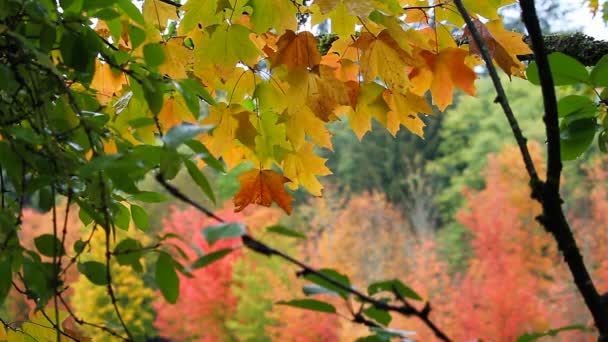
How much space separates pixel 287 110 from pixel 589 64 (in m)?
0.59

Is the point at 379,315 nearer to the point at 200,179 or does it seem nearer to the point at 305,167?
the point at 200,179

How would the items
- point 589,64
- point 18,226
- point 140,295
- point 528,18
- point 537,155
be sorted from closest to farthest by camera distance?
point 528,18 < point 18,226 < point 589,64 < point 140,295 < point 537,155

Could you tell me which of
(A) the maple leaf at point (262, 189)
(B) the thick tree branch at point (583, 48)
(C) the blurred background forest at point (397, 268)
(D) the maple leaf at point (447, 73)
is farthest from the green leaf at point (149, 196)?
(C) the blurred background forest at point (397, 268)

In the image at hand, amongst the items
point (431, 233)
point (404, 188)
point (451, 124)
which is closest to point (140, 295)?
point (431, 233)

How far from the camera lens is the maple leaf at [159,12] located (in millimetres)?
920

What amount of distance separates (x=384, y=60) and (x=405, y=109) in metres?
0.09

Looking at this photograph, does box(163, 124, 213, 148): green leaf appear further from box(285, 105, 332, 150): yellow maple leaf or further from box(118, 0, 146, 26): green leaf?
box(285, 105, 332, 150): yellow maple leaf

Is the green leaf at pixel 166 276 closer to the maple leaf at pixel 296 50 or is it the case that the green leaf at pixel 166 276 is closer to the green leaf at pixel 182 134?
the green leaf at pixel 182 134

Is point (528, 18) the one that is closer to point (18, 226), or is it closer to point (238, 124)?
point (18, 226)

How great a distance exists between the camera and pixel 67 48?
60cm

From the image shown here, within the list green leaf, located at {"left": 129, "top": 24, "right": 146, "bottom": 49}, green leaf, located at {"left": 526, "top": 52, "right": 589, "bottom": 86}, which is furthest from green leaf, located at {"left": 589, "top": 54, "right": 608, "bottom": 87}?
green leaf, located at {"left": 129, "top": 24, "right": 146, "bottom": 49}

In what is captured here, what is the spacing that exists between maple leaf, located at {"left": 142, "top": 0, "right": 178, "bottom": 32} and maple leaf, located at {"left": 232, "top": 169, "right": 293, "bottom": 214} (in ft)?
0.94

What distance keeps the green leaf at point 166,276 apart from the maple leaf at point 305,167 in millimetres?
413

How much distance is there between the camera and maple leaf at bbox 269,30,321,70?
0.80 meters
